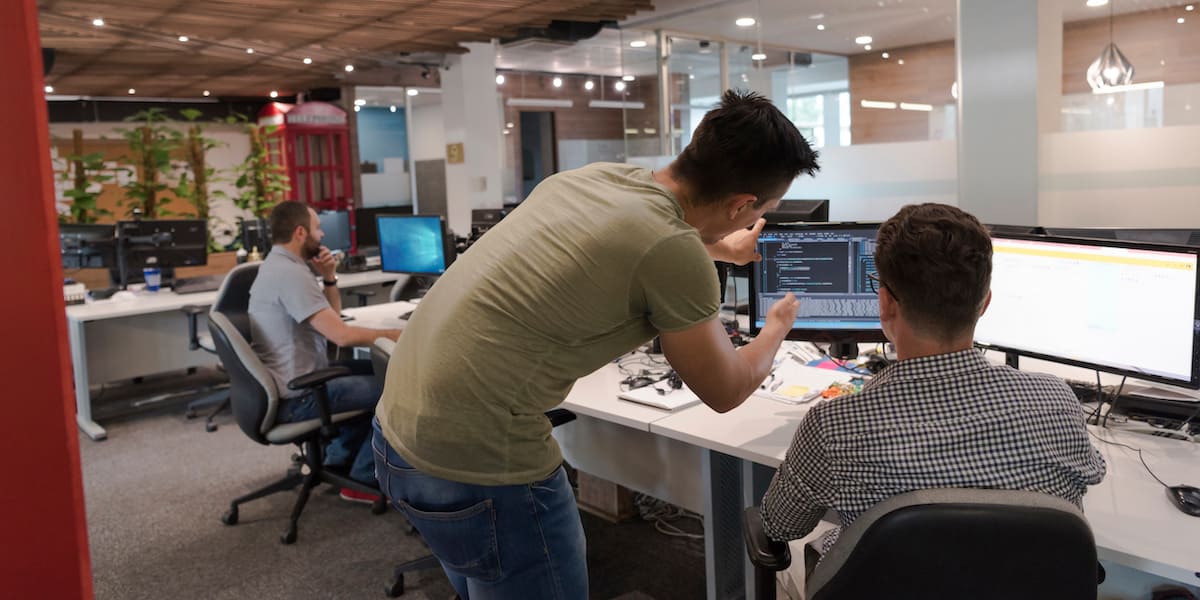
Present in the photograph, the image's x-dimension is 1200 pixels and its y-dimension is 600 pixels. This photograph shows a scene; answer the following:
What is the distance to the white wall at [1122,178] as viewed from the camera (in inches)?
183

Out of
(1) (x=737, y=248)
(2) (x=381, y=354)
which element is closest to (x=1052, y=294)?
(1) (x=737, y=248)

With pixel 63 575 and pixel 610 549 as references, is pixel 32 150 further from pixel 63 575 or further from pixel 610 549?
pixel 610 549

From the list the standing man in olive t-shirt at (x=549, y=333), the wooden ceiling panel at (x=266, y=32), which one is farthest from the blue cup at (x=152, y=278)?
the standing man in olive t-shirt at (x=549, y=333)

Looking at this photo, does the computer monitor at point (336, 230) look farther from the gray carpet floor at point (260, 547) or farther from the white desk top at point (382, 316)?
the gray carpet floor at point (260, 547)

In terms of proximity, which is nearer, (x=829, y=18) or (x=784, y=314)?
(x=784, y=314)

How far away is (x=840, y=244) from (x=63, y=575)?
2.05 m

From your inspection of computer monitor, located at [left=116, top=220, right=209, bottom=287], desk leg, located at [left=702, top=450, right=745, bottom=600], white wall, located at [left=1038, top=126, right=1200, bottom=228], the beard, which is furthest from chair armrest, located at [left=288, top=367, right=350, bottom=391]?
white wall, located at [left=1038, top=126, right=1200, bottom=228]

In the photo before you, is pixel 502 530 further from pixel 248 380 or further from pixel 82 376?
pixel 82 376

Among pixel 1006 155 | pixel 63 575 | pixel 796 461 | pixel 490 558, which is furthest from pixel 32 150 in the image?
pixel 1006 155

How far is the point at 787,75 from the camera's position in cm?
658

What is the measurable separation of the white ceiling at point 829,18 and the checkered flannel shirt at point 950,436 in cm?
462

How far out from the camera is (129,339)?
5.45 metres

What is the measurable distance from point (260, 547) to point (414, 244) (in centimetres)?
192

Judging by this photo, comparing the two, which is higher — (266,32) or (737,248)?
(266,32)
